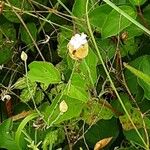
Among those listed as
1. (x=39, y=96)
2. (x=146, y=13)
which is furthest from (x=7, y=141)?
(x=146, y=13)

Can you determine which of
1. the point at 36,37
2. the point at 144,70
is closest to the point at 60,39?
the point at 36,37

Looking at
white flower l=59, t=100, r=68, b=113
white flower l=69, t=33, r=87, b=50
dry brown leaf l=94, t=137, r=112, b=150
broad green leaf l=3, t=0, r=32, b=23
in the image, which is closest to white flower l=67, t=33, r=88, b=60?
white flower l=69, t=33, r=87, b=50

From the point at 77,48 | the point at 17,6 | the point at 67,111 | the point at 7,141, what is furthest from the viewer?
the point at 17,6

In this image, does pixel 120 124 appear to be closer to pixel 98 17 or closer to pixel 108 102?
pixel 108 102

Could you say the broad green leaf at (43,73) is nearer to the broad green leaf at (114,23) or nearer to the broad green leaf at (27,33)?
the broad green leaf at (114,23)

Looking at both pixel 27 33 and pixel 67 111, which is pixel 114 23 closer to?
pixel 67 111
